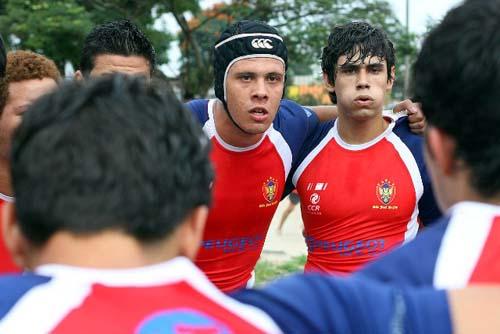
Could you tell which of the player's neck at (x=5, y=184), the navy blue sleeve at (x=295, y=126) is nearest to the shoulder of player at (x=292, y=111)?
the navy blue sleeve at (x=295, y=126)

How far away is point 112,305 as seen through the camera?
119 centimetres

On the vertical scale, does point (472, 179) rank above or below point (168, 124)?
below

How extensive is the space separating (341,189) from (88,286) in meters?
2.87

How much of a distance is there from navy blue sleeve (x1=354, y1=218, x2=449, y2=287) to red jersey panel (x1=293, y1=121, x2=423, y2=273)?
7.98 feet

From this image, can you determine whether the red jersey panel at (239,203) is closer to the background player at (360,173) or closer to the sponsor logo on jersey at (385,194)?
the background player at (360,173)

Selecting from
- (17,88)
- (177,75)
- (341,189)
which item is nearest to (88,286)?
(17,88)

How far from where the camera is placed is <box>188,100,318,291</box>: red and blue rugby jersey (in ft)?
12.6

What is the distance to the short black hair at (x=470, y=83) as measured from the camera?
4.68ft

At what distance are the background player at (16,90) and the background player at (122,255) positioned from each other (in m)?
1.74

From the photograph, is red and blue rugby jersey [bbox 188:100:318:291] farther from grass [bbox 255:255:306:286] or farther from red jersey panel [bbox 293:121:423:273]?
grass [bbox 255:255:306:286]

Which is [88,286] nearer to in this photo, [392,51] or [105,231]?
[105,231]

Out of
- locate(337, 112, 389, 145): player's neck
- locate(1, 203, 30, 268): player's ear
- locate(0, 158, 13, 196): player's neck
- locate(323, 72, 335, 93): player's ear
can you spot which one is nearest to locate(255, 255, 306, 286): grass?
locate(323, 72, 335, 93): player's ear

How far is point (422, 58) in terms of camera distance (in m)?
1.54

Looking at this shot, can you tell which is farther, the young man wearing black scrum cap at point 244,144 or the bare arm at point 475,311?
the young man wearing black scrum cap at point 244,144
